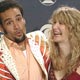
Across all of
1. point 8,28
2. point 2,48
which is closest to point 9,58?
point 2,48

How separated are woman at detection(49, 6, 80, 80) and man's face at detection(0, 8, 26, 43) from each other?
0.57 ft

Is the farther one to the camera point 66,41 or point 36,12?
point 36,12

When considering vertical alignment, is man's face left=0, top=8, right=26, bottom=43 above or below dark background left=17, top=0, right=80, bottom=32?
above

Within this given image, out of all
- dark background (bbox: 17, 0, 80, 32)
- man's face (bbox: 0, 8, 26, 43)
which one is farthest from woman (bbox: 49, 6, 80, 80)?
dark background (bbox: 17, 0, 80, 32)

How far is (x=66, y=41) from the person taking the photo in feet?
5.36

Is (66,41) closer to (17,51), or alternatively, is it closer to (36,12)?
(17,51)

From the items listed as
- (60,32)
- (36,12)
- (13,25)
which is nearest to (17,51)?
(13,25)

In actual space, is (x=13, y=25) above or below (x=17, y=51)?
above

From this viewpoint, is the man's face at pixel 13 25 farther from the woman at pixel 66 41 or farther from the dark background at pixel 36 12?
the dark background at pixel 36 12

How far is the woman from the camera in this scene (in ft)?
5.18

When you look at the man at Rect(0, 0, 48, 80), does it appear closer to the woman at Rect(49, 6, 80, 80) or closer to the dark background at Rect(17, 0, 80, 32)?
the woman at Rect(49, 6, 80, 80)

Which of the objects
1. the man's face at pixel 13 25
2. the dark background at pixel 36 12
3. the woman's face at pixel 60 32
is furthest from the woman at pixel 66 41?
the dark background at pixel 36 12

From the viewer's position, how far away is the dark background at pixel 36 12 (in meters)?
2.55

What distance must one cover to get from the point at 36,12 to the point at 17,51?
0.97 metres
